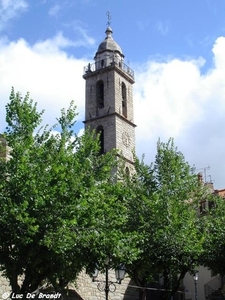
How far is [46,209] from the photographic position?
1432cm

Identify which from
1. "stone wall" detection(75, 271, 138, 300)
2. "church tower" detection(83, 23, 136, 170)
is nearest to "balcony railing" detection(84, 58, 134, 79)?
"church tower" detection(83, 23, 136, 170)

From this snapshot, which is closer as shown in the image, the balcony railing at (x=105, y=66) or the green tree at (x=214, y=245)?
the green tree at (x=214, y=245)

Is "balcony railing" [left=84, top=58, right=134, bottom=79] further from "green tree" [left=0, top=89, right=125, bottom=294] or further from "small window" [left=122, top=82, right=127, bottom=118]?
"green tree" [left=0, top=89, right=125, bottom=294]

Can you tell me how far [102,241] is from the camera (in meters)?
15.4

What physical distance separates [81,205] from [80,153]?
287 cm

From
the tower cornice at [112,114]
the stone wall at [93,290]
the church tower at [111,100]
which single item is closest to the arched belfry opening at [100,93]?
the church tower at [111,100]

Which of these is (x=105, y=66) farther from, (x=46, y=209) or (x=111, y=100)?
(x=46, y=209)

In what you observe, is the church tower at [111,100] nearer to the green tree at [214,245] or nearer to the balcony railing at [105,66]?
the balcony railing at [105,66]

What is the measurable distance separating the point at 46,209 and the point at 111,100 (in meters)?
36.6

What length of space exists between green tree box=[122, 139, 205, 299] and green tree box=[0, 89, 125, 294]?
9.91ft

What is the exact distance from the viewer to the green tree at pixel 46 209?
14.0 meters

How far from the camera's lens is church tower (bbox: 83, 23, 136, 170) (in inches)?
1930

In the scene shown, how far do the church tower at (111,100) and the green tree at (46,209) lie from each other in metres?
31.5

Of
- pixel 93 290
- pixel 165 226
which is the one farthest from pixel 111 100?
pixel 165 226
